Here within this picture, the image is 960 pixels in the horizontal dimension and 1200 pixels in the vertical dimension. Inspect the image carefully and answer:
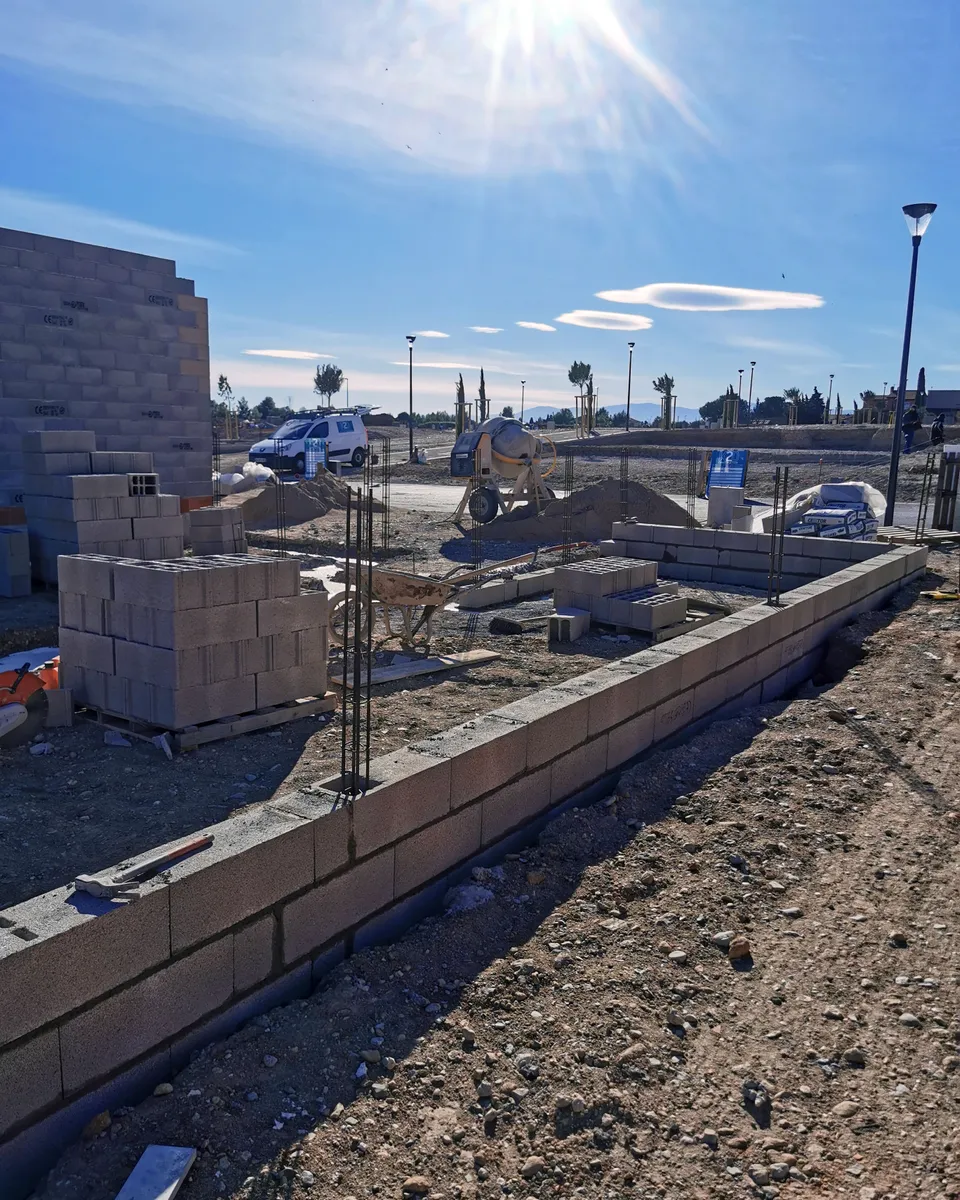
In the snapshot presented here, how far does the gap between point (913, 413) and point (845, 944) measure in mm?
15304

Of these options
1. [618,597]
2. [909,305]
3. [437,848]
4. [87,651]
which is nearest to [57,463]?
[87,651]

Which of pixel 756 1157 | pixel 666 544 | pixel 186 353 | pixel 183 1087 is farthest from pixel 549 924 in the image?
pixel 186 353

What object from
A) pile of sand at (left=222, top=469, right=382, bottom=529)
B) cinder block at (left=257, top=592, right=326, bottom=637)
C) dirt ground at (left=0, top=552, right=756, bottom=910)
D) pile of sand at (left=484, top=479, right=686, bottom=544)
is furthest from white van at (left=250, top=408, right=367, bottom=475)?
cinder block at (left=257, top=592, right=326, bottom=637)

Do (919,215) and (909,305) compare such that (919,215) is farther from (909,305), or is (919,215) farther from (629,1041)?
(629,1041)

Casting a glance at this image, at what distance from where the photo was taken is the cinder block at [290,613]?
6.56 metres

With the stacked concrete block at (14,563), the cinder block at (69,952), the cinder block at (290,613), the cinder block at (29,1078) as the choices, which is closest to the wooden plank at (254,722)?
the cinder block at (290,613)

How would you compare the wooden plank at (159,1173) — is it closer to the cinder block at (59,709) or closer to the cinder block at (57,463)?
the cinder block at (59,709)

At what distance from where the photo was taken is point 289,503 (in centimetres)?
2144

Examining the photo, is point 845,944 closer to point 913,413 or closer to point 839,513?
point 839,513

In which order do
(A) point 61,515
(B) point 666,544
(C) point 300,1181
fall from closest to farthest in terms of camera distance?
(C) point 300,1181 → (A) point 61,515 → (B) point 666,544

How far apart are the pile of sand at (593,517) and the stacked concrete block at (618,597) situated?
7.55 m

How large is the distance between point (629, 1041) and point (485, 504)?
56.8 feet

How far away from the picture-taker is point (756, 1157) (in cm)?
291

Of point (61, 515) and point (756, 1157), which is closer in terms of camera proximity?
point (756, 1157)
